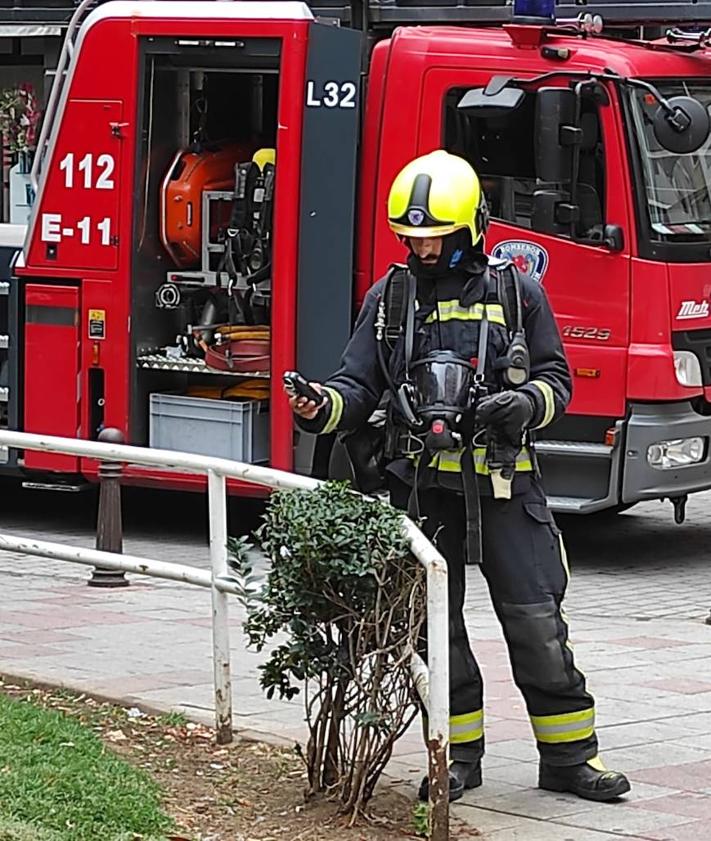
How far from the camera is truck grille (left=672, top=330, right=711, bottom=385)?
10016mm

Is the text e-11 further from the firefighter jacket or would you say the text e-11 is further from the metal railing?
the firefighter jacket

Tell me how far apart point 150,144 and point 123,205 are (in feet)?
1.26

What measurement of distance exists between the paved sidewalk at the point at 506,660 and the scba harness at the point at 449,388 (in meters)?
0.88

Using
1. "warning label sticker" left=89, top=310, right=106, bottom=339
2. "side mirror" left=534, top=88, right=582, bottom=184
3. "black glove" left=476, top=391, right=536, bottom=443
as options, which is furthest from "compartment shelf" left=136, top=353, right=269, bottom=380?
"black glove" left=476, top=391, right=536, bottom=443

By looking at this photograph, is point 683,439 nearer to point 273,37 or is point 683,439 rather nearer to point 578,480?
point 578,480

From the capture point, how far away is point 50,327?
11.0 meters

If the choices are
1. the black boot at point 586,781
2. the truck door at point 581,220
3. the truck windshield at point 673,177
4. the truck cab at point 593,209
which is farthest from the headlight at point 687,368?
the black boot at point 586,781

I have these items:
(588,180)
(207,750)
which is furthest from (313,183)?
(207,750)

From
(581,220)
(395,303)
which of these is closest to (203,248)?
(581,220)

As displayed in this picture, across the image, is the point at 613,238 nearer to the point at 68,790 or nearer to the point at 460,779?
the point at 460,779

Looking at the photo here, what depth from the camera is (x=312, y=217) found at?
33.7ft

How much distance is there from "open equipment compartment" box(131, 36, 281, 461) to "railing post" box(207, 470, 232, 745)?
14.4ft

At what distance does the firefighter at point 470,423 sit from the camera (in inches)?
219

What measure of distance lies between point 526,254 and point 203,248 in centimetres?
195
